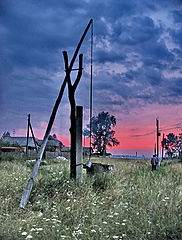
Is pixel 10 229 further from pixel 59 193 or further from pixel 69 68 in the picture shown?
pixel 69 68

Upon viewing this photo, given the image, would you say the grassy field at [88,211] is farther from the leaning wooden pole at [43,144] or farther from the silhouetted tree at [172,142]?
the silhouetted tree at [172,142]

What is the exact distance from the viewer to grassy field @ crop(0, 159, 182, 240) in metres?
4.96

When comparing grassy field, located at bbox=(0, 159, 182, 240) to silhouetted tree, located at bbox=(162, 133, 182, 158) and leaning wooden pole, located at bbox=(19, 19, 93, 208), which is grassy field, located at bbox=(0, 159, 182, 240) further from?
silhouetted tree, located at bbox=(162, 133, 182, 158)

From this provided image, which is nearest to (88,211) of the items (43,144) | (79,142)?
(43,144)

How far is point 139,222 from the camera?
5.48 meters

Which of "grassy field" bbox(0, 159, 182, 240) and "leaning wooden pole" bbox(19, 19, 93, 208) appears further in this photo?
"leaning wooden pole" bbox(19, 19, 93, 208)

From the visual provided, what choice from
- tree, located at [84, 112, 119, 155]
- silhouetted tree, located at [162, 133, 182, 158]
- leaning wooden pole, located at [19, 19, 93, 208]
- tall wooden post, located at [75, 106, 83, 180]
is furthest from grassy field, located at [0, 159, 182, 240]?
silhouetted tree, located at [162, 133, 182, 158]

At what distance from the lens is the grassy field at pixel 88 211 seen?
195 inches

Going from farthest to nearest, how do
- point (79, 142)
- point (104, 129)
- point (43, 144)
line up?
point (104, 129), point (79, 142), point (43, 144)

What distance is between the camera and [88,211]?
6102mm

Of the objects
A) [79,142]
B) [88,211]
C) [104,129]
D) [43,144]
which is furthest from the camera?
[104,129]

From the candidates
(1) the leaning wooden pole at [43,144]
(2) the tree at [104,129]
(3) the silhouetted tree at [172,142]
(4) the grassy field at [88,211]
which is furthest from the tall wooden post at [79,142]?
(3) the silhouetted tree at [172,142]

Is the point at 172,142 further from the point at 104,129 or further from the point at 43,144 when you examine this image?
the point at 43,144

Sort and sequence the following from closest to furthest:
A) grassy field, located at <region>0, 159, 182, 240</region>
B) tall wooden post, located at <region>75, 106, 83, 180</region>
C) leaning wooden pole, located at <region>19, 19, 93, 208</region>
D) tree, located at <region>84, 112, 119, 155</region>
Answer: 1. grassy field, located at <region>0, 159, 182, 240</region>
2. leaning wooden pole, located at <region>19, 19, 93, 208</region>
3. tall wooden post, located at <region>75, 106, 83, 180</region>
4. tree, located at <region>84, 112, 119, 155</region>
